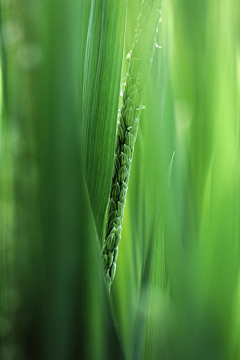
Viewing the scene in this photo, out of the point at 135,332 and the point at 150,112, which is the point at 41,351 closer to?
the point at 135,332

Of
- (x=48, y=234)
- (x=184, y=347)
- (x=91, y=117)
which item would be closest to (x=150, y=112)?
(x=91, y=117)

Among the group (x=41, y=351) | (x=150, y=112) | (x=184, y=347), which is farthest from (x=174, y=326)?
(x=150, y=112)

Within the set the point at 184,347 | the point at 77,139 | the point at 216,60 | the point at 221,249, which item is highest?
the point at 216,60

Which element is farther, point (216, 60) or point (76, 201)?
point (216, 60)

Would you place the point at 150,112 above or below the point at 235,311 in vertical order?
above

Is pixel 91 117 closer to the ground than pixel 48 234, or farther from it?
farther from it

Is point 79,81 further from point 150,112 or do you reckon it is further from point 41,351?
point 41,351
